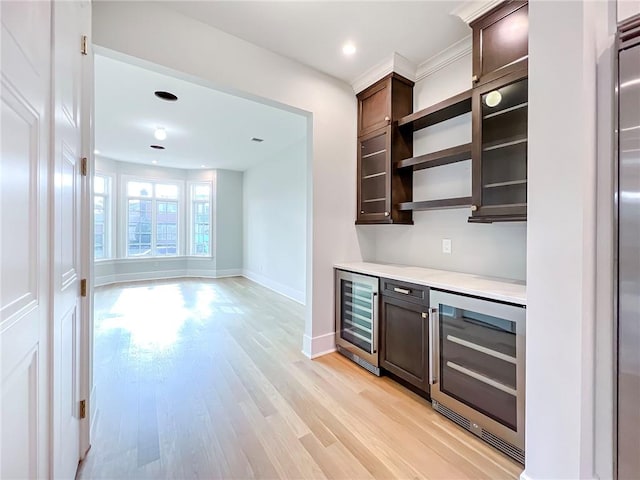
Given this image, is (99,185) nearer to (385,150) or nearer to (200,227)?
(200,227)

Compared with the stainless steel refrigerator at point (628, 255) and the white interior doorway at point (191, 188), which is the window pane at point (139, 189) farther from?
the stainless steel refrigerator at point (628, 255)

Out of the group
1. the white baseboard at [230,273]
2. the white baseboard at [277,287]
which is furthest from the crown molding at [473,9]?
the white baseboard at [230,273]

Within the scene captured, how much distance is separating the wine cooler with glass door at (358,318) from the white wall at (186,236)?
541cm

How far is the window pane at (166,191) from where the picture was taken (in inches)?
291

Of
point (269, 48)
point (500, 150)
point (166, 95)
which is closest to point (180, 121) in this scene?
point (166, 95)

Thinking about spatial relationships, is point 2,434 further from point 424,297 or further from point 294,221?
point 294,221

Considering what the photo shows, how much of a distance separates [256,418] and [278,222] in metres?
4.41

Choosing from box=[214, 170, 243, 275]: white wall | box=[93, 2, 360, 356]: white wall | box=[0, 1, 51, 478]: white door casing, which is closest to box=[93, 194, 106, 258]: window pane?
box=[214, 170, 243, 275]: white wall

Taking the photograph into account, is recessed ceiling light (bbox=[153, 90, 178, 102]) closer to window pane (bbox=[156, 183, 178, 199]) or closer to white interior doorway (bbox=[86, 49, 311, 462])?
white interior doorway (bbox=[86, 49, 311, 462])

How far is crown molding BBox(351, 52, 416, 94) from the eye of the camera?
2.63 m

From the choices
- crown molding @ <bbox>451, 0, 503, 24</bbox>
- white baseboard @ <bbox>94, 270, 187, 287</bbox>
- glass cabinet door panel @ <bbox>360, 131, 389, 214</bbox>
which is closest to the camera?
crown molding @ <bbox>451, 0, 503, 24</bbox>

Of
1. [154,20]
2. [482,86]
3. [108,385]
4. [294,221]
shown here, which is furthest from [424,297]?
[294,221]

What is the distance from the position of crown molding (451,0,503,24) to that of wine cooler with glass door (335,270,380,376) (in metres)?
2.09

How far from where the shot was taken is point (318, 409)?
204 cm
